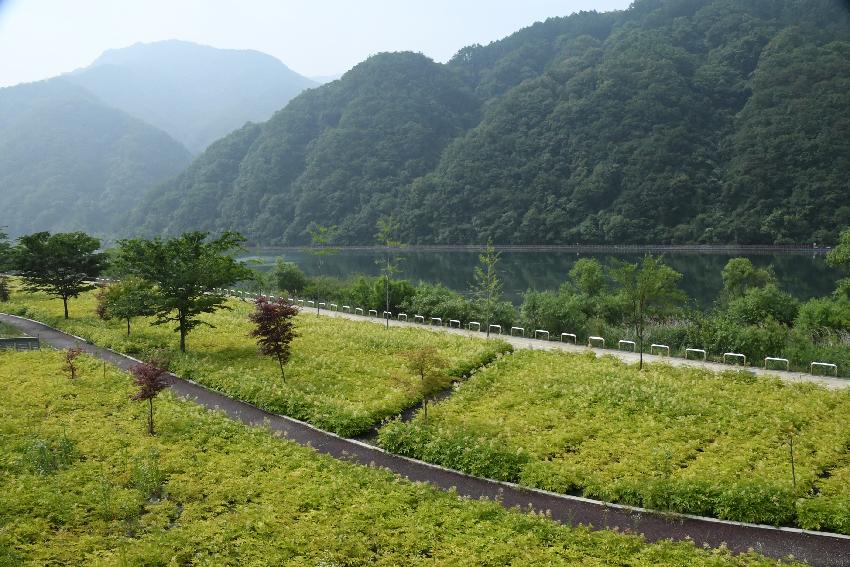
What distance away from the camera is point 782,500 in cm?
1059

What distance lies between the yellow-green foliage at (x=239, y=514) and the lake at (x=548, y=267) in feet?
125

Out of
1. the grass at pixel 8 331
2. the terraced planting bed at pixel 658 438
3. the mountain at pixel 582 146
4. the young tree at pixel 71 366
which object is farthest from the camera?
the mountain at pixel 582 146

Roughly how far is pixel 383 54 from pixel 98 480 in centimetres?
17168

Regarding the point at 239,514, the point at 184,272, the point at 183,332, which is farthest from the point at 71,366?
the point at 239,514

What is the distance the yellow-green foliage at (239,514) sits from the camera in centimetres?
938

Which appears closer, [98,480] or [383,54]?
→ [98,480]

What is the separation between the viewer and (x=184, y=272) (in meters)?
22.4

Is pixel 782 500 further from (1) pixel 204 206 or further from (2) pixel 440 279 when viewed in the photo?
(1) pixel 204 206

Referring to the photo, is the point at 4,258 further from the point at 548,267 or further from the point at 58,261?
the point at 548,267

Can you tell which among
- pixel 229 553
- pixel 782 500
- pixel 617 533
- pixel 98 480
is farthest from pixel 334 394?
pixel 782 500

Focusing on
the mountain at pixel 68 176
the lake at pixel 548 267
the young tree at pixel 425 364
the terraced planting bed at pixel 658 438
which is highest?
the mountain at pixel 68 176

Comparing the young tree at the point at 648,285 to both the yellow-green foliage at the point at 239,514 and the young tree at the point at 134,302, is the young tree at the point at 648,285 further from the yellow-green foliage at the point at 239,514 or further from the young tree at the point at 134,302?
the young tree at the point at 134,302

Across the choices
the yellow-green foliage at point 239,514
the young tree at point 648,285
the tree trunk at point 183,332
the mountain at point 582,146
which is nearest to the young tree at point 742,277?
the young tree at point 648,285

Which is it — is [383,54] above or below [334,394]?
above
